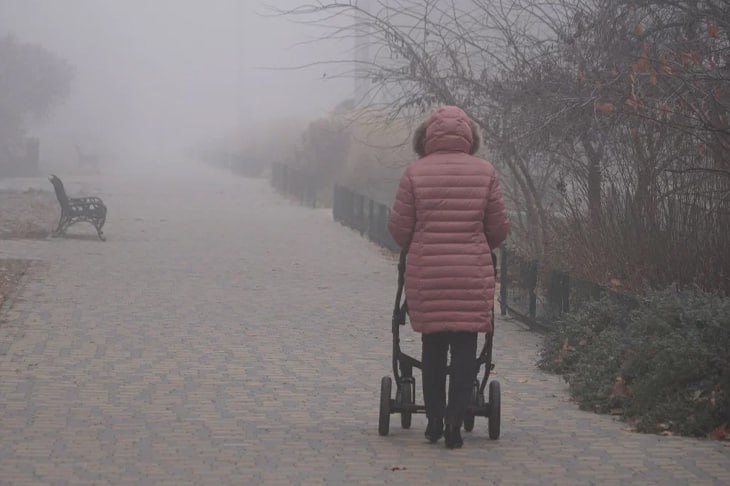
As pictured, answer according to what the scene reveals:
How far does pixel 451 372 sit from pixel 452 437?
0.34m

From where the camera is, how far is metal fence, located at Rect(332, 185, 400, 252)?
23767 mm

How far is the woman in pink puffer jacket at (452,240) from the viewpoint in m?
7.42

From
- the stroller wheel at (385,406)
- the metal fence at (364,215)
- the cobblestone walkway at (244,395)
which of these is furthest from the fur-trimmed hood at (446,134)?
the metal fence at (364,215)

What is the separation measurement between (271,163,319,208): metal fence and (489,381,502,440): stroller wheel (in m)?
30.0

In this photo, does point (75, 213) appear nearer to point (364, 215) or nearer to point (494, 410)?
point (364, 215)

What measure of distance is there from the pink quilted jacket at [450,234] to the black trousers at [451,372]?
155 mm

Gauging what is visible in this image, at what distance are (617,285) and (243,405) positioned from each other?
4.44 meters

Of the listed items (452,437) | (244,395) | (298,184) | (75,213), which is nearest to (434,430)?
(452,437)

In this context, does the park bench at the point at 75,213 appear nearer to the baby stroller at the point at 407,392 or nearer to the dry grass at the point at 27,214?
the dry grass at the point at 27,214

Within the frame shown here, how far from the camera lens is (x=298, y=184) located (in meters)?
41.1

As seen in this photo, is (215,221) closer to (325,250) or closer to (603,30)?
(325,250)

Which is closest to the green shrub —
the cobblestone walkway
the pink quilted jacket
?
the cobblestone walkway

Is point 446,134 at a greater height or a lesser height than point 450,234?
greater

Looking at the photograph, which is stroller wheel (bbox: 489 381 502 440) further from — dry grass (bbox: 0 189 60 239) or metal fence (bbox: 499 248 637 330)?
dry grass (bbox: 0 189 60 239)
